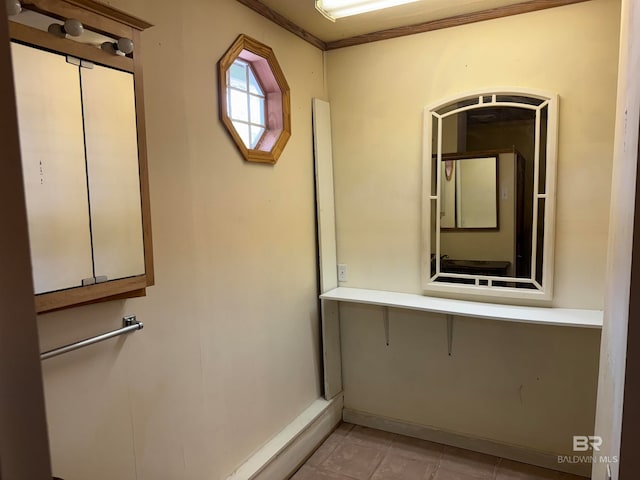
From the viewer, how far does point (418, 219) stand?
104 inches

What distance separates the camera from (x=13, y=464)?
435 millimetres

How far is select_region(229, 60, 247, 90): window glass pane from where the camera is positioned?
7.14 feet

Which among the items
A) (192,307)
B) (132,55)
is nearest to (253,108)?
(132,55)

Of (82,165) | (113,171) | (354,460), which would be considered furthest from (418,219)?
(82,165)

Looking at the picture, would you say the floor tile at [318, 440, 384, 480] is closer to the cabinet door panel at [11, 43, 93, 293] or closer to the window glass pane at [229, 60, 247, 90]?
the cabinet door panel at [11, 43, 93, 293]

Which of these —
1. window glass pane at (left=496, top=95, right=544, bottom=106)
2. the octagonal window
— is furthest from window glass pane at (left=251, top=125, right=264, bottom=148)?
window glass pane at (left=496, top=95, right=544, bottom=106)

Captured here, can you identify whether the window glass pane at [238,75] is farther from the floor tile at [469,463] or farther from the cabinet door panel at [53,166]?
the floor tile at [469,463]

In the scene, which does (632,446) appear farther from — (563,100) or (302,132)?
(302,132)

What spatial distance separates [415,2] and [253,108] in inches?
40.4

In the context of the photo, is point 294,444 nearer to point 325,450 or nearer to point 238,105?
point 325,450

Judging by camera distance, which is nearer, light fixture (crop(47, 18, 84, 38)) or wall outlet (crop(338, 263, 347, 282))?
light fixture (crop(47, 18, 84, 38))

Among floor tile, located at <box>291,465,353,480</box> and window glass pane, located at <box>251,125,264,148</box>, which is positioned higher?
window glass pane, located at <box>251,125,264,148</box>

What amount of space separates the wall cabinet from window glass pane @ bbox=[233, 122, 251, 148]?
2.41ft

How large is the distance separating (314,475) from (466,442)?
3.16 ft
